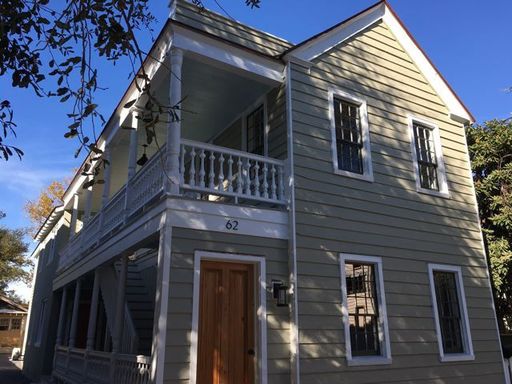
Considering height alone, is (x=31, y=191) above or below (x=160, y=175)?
above

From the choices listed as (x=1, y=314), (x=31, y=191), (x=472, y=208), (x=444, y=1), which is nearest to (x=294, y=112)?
(x=444, y=1)

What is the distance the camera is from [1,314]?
132 feet

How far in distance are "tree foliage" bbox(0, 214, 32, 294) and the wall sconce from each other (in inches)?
1521

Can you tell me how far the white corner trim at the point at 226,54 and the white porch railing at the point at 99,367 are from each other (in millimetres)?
4884

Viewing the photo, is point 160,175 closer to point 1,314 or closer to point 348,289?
point 348,289

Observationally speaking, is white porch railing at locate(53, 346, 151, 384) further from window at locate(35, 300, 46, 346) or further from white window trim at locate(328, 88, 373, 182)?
window at locate(35, 300, 46, 346)

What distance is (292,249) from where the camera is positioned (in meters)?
7.56


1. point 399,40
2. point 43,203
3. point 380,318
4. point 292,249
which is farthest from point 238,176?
point 43,203

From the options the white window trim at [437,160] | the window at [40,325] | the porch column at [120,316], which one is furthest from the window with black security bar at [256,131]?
the window at [40,325]

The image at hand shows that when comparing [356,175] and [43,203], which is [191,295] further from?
[43,203]

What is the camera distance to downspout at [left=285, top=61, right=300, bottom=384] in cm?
704

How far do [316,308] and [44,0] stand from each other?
5685mm

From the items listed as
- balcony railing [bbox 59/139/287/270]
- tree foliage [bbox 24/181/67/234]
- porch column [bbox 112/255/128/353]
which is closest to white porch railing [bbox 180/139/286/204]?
balcony railing [bbox 59/139/287/270]

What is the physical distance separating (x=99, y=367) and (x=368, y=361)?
536 cm
